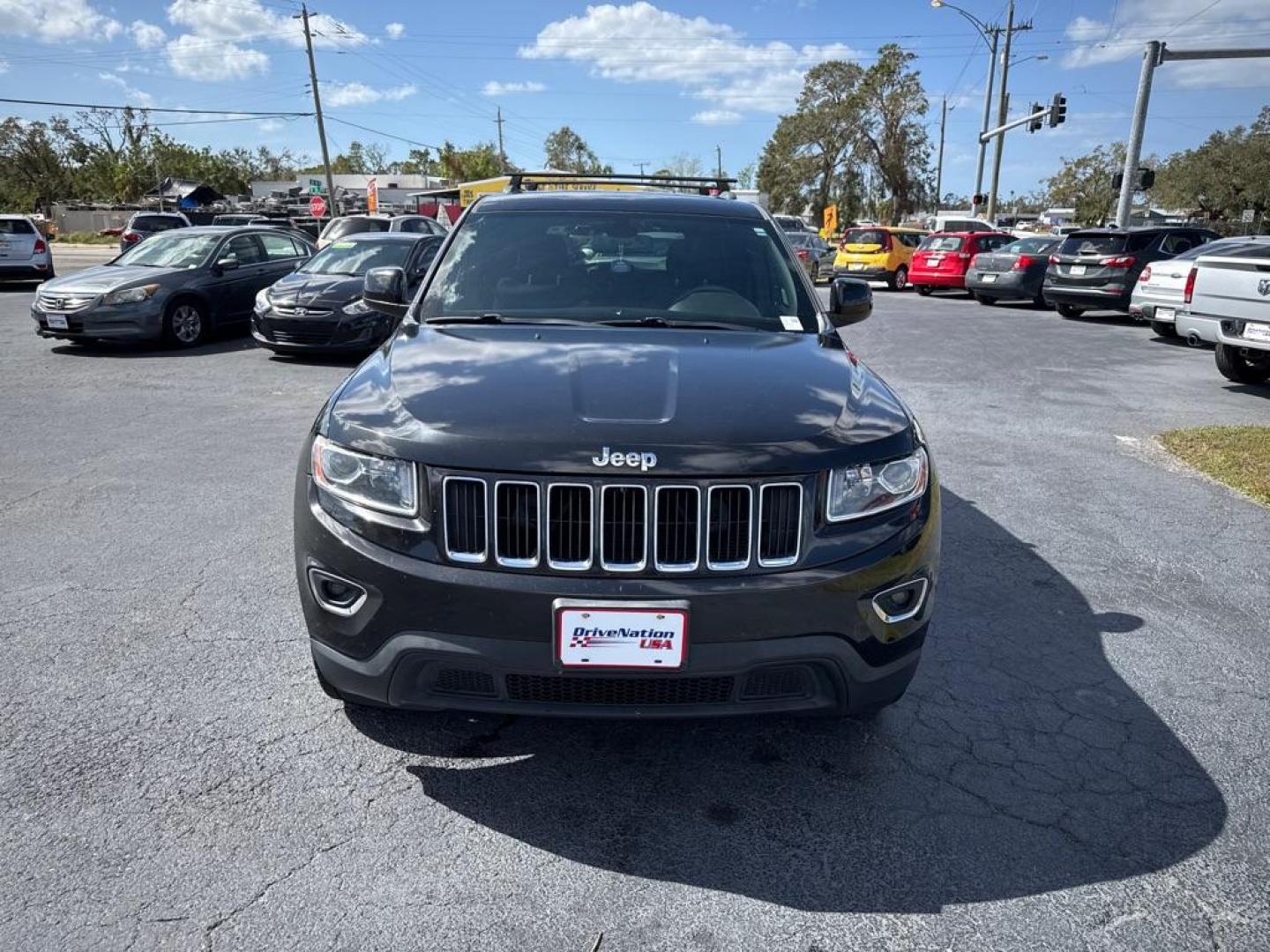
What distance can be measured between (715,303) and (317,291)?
27.5ft

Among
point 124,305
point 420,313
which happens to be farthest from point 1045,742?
point 124,305

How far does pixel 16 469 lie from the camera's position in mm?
6344

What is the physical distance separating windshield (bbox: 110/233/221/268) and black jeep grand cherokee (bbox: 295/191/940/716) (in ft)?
36.7

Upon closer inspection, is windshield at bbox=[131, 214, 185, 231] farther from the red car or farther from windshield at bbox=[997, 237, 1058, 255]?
windshield at bbox=[997, 237, 1058, 255]

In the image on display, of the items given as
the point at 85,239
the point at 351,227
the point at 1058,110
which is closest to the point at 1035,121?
the point at 1058,110

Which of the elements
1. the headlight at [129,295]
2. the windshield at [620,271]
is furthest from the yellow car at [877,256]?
the windshield at [620,271]

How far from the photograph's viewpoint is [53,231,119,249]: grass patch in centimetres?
4669

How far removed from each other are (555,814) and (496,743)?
0.43m

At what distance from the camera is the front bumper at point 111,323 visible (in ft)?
37.1

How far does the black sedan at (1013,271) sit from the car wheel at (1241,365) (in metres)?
8.93

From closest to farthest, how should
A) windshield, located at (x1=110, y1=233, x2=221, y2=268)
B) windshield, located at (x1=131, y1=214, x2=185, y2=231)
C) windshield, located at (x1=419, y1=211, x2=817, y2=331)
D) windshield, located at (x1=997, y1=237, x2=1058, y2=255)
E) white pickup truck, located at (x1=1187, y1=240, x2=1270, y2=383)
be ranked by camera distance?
windshield, located at (x1=419, y1=211, x2=817, y2=331) < white pickup truck, located at (x1=1187, y1=240, x2=1270, y2=383) < windshield, located at (x1=110, y1=233, x2=221, y2=268) < windshield, located at (x1=997, y1=237, x2=1058, y2=255) < windshield, located at (x1=131, y1=214, x2=185, y2=231)

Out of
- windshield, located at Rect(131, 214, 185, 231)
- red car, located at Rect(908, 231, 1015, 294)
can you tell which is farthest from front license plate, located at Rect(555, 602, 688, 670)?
windshield, located at Rect(131, 214, 185, 231)

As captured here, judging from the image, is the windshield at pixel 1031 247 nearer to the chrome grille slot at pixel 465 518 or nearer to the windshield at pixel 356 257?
the windshield at pixel 356 257

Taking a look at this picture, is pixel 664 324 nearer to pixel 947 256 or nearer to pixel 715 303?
pixel 715 303
